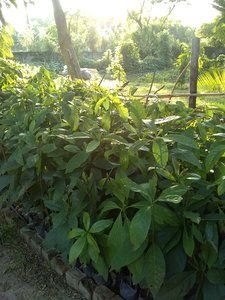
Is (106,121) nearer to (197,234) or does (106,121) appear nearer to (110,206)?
(110,206)

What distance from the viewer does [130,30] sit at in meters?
30.9

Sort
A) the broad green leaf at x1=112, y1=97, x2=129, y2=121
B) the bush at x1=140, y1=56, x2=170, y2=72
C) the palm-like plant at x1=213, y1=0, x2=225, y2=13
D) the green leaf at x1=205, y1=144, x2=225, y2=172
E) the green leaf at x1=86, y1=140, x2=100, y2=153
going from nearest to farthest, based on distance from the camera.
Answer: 1. the green leaf at x1=205, y1=144, x2=225, y2=172
2. the green leaf at x1=86, y1=140, x2=100, y2=153
3. the broad green leaf at x1=112, y1=97, x2=129, y2=121
4. the palm-like plant at x1=213, y1=0, x2=225, y2=13
5. the bush at x1=140, y1=56, x2=170, y2=72

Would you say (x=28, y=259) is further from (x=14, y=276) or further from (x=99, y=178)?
(x=99, y=178)

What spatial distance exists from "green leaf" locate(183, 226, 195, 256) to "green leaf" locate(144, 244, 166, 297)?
0.27 feet

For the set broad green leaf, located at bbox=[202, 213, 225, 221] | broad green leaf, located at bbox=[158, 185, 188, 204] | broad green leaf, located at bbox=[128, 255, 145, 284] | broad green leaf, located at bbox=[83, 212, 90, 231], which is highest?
broad green leaf, located at bbox=[158, 185, 188, 204]

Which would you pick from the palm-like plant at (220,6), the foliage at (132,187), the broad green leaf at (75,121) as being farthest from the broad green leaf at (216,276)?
the palm-like plant at (220,6)

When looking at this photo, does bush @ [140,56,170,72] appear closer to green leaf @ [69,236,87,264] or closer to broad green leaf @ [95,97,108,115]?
broad green leaf @ [95,97,108,115]

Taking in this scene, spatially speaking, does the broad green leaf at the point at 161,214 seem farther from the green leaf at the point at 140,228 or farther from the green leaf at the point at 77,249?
the green leaf at the point at 77,249

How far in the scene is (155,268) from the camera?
1228 millimetres

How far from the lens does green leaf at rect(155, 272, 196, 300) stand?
1.27m

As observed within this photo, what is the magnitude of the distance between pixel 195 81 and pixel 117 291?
8.41 feet

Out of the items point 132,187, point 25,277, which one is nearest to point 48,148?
point 132,187

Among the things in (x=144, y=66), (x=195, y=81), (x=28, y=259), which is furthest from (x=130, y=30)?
(x=28, y=259)

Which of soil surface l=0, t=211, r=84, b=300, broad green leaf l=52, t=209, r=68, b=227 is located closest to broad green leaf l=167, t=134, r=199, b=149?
broad green leaf l=52, t=209, r=68, b=227
